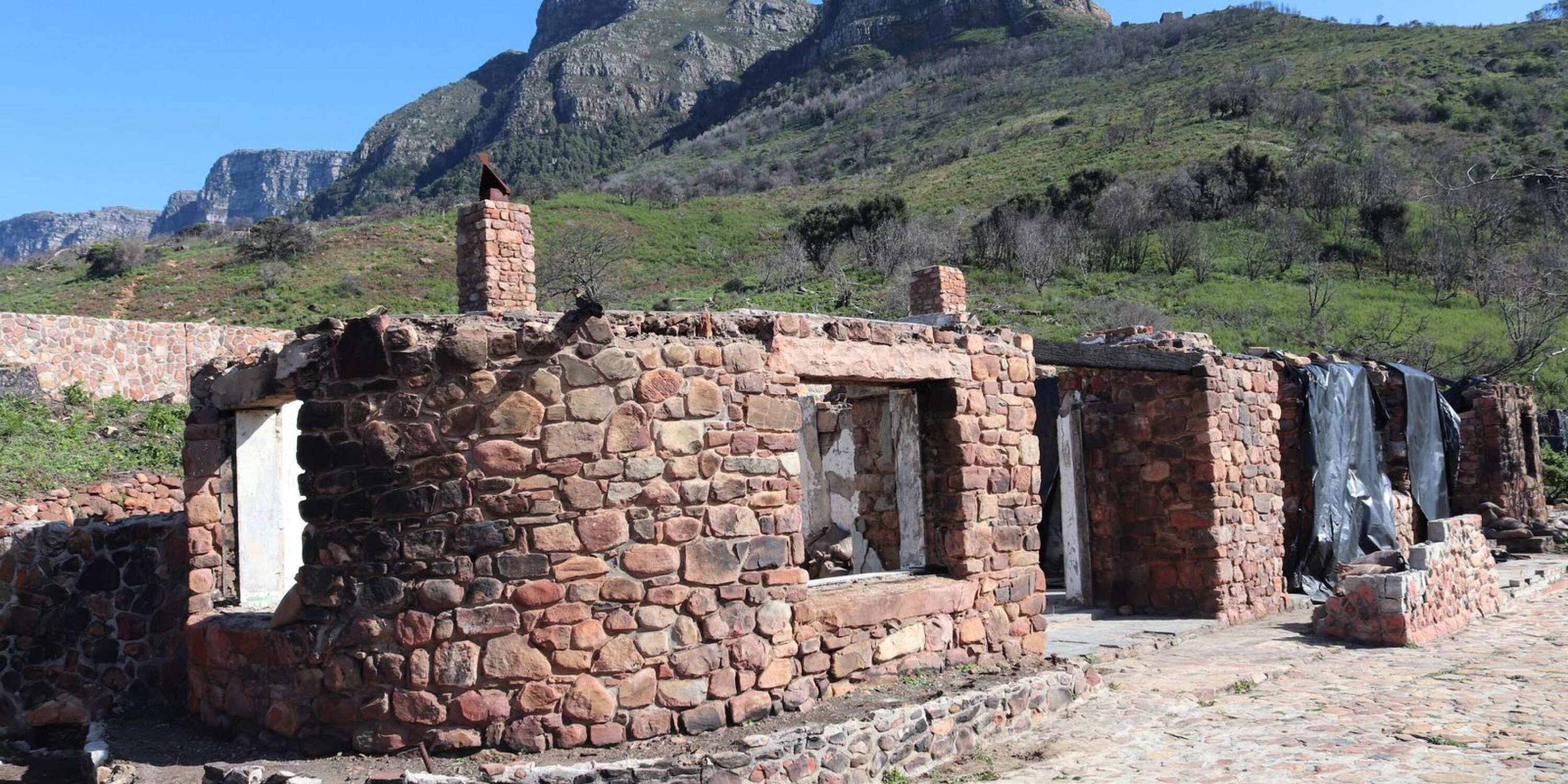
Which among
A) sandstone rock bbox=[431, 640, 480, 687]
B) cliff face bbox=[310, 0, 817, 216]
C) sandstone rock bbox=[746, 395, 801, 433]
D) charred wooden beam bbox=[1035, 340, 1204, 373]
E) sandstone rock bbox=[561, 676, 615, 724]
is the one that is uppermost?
cliff face bbox=[310, 0, 817, 216]

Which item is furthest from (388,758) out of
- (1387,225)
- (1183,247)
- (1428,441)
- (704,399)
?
(1387,225)

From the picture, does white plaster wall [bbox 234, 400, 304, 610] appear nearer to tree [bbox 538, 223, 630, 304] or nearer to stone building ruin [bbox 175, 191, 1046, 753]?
stone building ruin [bbox 175, 191, 1046, 753]

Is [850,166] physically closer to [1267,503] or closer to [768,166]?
[768,166]

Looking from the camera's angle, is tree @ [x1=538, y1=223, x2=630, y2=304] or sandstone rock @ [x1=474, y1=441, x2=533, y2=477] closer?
sandstone rock @ [x1=474, y1=441, x2=533, y2=477]

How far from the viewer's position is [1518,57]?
43.3 m

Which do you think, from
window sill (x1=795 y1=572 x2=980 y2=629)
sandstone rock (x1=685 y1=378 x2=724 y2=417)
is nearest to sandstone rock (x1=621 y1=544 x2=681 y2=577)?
sandstone rock (x1=685 y1=378 x2=724 y2=417)

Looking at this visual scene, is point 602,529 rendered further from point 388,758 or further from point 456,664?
point 388,758

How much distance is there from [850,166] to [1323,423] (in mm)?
40225

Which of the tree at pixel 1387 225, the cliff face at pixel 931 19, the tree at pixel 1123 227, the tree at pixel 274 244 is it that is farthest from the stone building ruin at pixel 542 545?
the cliff face at pixel 931 19

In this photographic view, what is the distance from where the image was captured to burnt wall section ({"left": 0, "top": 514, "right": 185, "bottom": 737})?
6.91 meters

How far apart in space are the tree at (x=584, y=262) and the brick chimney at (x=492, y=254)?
14.7 meters

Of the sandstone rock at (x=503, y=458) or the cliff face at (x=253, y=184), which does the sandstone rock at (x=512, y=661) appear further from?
the cliff face at (x=253, y=184)

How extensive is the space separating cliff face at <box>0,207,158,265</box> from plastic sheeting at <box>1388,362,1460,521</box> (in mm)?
135354

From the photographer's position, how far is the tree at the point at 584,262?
29.3 meters
